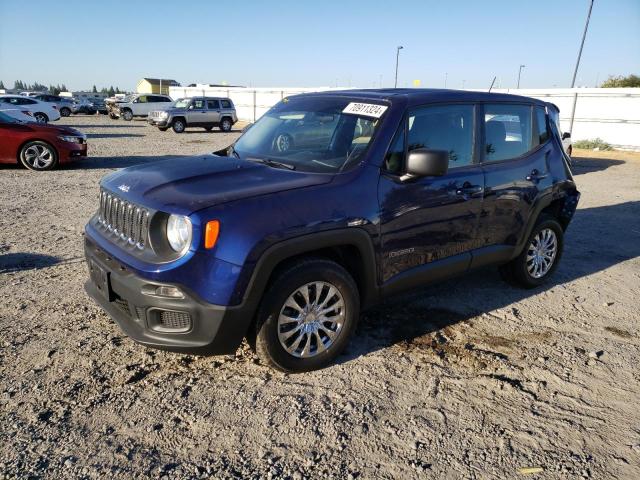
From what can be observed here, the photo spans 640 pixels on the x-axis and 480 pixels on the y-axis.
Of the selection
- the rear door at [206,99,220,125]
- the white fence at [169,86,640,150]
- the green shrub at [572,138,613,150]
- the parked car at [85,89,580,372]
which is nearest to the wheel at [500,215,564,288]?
the parked car at [85,89,580,372]

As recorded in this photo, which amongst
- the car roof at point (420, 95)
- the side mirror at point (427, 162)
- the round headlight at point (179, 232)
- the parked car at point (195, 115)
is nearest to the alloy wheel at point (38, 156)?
the car roof at point (420, 95)

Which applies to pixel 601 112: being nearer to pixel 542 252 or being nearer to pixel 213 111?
pixel 213 111

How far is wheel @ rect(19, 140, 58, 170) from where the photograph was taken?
11.4 m

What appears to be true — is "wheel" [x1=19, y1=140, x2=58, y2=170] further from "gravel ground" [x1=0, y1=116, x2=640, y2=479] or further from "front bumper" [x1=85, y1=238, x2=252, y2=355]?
"front bumper" [x1=85, y1=238, x2=252, y2=355]

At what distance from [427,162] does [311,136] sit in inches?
38.4

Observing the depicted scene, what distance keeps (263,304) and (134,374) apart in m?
1.05

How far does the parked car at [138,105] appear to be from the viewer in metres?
33.3

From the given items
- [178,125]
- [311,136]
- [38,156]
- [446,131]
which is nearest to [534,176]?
[446,131]

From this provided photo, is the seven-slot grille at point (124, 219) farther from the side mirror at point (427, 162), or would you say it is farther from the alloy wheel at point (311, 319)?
the side mirror at point (427, 162)

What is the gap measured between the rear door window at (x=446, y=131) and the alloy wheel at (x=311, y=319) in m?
1.28

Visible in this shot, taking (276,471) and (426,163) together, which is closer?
(276,471)

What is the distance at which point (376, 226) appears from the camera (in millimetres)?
3447

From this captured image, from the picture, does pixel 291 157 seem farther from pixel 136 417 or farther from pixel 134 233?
pixel 136 417

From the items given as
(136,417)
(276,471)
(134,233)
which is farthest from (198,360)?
(276,471)
